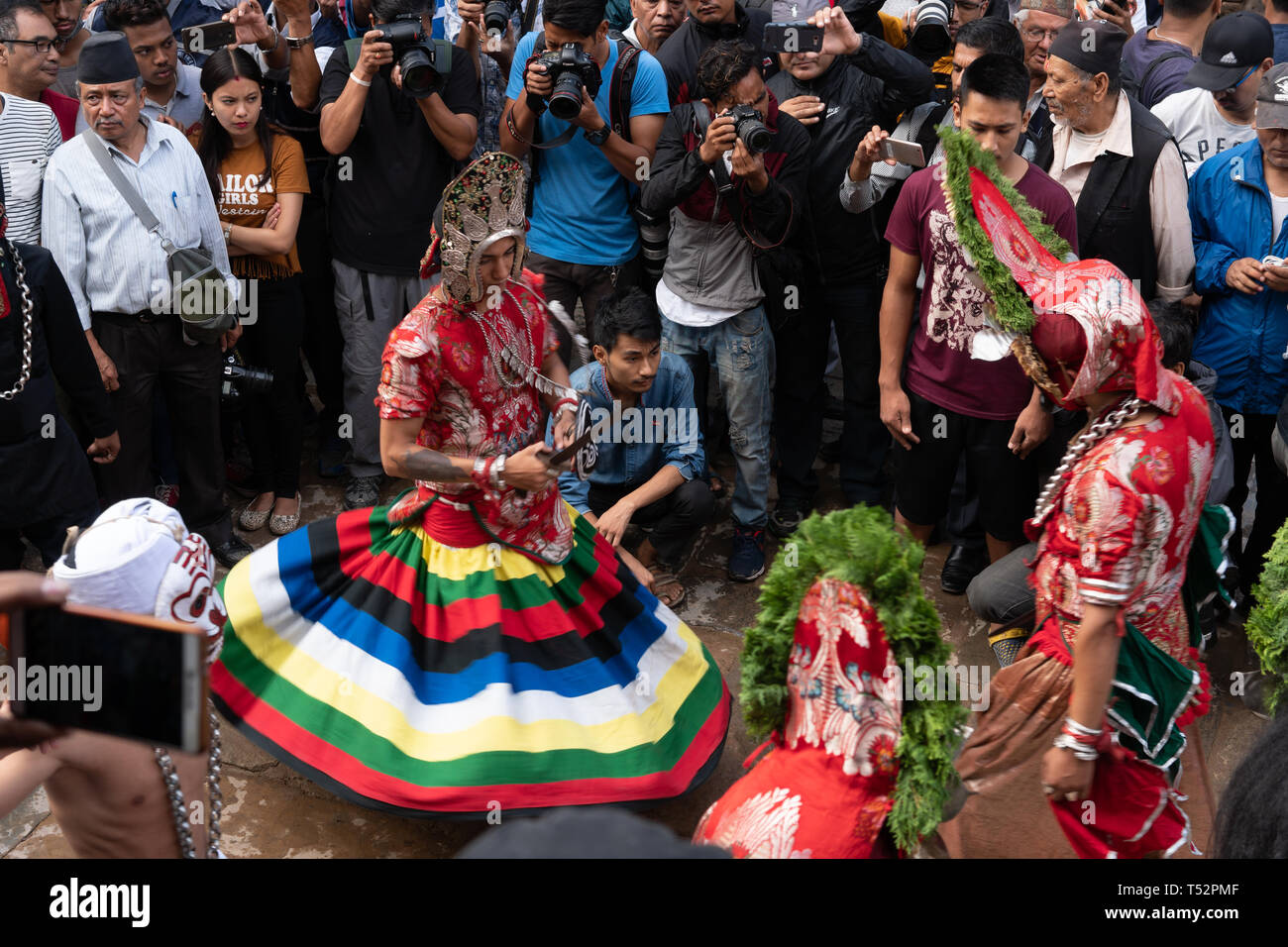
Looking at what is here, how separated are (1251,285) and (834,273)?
1532 millimetres

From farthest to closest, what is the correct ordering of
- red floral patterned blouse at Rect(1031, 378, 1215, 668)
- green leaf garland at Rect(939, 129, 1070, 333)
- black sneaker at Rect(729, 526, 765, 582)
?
black sneaker at Rect(729, 526, 765, 582), green leaf garland at Rect(939, 129, 1070, 333), red floral patterned blouse at Rect(1031, 378, 1215, 668)

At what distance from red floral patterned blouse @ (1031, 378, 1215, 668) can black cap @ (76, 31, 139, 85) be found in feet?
11.7

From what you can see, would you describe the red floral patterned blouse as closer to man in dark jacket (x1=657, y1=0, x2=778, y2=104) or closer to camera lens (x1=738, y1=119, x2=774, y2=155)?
camera lens (x1=738, y1=119, x2=774, y2=155)

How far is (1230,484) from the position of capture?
4387 mm

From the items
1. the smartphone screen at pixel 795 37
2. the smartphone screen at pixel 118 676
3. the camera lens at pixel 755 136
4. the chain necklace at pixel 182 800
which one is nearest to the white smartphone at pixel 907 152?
the camera lens at pixel 755 136

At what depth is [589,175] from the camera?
17.6 ft

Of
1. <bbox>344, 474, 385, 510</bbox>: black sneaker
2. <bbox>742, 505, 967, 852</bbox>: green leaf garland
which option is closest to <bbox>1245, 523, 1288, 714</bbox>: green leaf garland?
<bbox>742, 505, 967, 852</bbox>: green leaf garland

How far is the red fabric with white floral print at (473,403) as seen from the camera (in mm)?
3656

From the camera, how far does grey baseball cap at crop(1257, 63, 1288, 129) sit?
176 inches

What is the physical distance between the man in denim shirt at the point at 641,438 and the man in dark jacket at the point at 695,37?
1294mm

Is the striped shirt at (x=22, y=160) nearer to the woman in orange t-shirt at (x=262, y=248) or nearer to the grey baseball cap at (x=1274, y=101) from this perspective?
the woman in orange t-shirt at (x=262, y=248)

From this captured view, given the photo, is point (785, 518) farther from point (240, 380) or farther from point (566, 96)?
point (240, 380)
